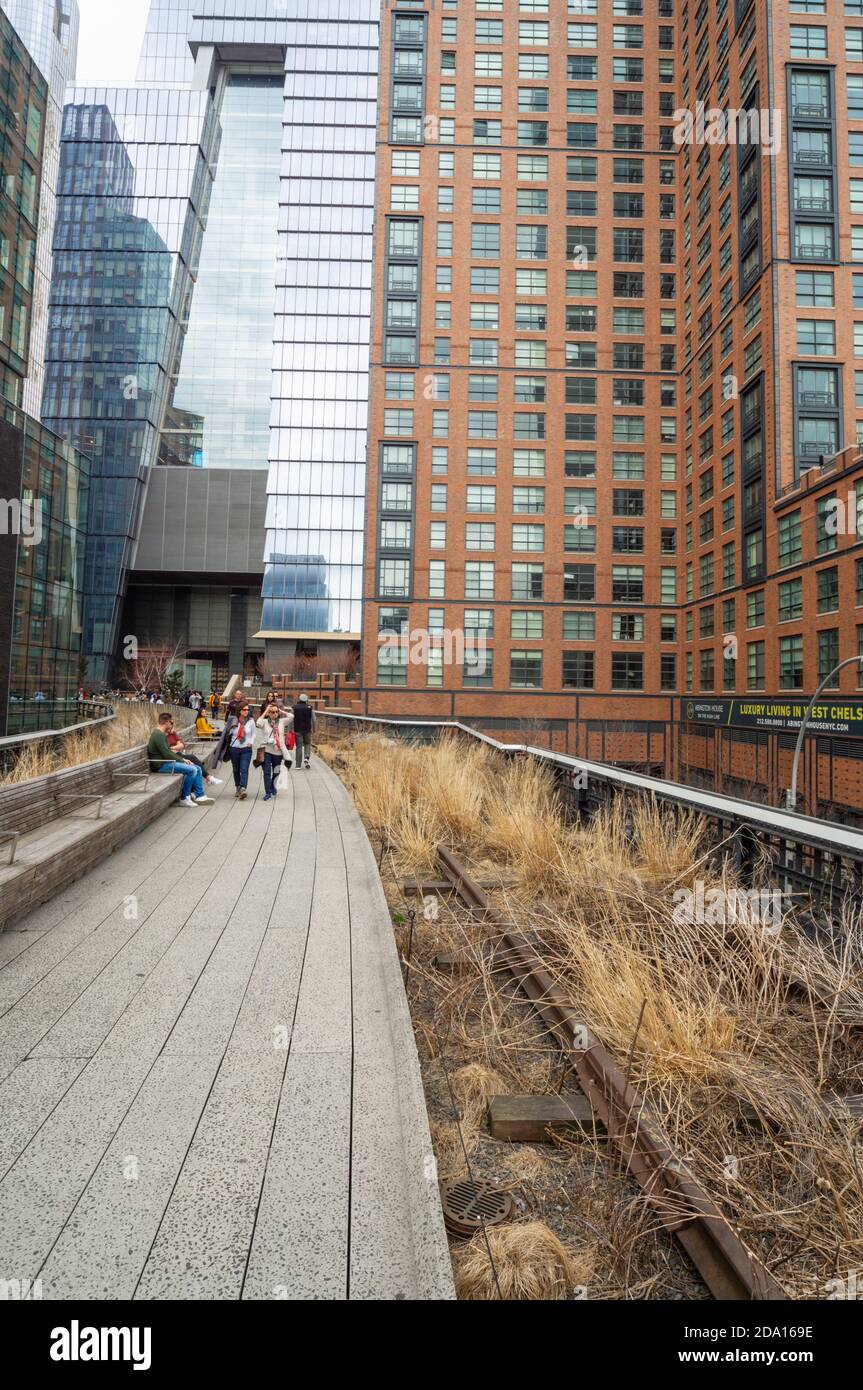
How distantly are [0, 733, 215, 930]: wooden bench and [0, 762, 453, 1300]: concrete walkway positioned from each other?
0.27m

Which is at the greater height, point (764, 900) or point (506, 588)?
point (506, 588)

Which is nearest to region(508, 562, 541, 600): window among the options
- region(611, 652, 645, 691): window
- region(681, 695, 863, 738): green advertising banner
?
region(611, 652, 645, 691): window

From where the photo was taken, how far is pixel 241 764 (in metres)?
13.4

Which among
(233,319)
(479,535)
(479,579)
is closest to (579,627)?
(479,579)

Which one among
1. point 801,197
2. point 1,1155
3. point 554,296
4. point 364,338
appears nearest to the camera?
point 1,1155

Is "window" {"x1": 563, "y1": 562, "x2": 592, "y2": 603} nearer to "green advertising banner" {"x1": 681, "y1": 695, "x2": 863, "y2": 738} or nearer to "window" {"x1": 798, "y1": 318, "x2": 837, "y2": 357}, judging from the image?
"green advertising banner" {"x1": 681, "y1": 695, "x2": 863, "y2": 738}

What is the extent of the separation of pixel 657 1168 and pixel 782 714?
130 feet

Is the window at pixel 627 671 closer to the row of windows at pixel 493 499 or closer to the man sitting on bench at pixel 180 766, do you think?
the row of windows at pixel 493 499

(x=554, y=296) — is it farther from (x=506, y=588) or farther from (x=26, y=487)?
(x=26, y=487)

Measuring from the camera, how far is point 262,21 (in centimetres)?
8925

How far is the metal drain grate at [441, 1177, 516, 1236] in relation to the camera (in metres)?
2.72

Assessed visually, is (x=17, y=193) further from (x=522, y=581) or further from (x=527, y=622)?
(x=527, y=622)

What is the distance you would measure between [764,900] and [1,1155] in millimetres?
4433
